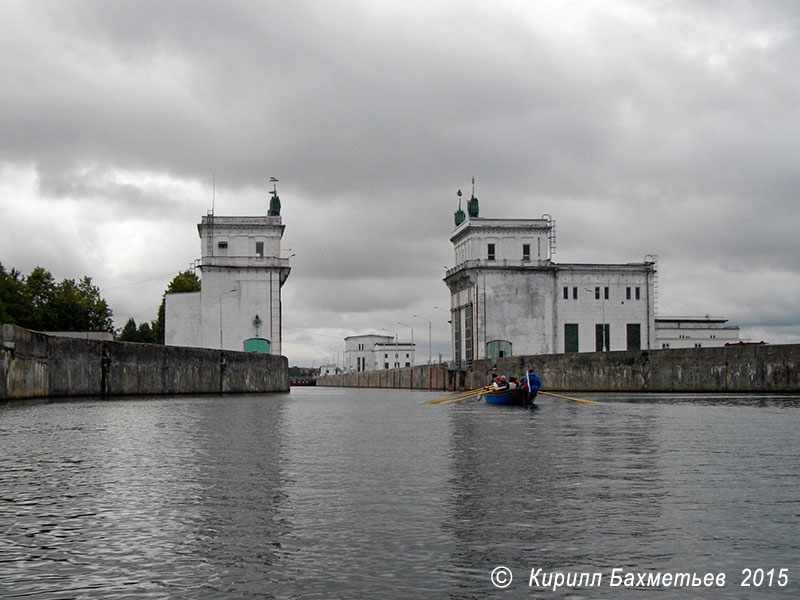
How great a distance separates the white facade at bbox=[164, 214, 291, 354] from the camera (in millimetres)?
88938

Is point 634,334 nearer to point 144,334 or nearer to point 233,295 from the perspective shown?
point 233,295

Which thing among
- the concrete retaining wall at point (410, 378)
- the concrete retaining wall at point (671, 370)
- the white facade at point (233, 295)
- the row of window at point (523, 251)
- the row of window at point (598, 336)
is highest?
the row of window at point (523, 251)

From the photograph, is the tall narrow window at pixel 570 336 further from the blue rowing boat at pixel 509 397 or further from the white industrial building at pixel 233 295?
the blue rowing boat at pixel 509 397

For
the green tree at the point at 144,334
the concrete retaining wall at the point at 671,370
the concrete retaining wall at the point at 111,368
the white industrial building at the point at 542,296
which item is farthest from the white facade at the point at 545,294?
the green tree at the point at 144,334

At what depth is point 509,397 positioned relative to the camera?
46656 mm

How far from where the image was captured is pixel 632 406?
135 ft

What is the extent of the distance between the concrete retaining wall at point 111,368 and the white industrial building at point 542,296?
3028 cm

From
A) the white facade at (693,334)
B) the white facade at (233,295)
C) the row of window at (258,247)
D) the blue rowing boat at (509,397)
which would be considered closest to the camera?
the blue rowing boat at (509,397)

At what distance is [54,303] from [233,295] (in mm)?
25908

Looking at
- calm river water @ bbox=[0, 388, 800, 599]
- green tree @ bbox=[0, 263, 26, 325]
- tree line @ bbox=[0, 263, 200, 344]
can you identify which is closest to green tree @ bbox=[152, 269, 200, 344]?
tree line @ bbox=[0, 263, 200, 344]

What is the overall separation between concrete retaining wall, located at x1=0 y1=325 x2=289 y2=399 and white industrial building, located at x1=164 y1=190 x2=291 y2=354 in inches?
559

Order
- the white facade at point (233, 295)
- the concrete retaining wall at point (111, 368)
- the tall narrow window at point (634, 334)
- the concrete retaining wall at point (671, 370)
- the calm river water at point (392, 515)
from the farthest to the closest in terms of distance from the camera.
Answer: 1. the tall narrow window at point (634, 334)
2. the white facade at point (233, 295)
3. the concrete retaining wall at point (671, 370)
4. the concrete retaining wall at point (111, 368)
5. the calm river water at point (392, 515)

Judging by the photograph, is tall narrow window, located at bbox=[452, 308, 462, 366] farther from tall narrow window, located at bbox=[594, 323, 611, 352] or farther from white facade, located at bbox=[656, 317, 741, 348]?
white facade, located at bbox=[656, 317, 741, 348]

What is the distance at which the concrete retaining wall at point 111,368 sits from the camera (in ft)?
125
